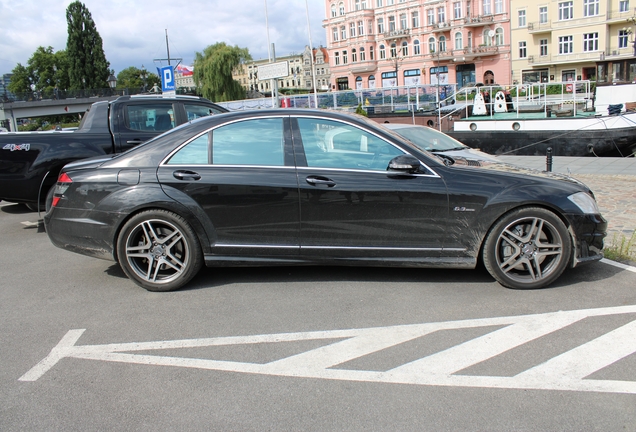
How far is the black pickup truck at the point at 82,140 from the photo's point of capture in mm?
7441

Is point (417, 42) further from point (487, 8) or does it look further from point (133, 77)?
point (133, 77)

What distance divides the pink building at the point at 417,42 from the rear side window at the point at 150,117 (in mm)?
59516

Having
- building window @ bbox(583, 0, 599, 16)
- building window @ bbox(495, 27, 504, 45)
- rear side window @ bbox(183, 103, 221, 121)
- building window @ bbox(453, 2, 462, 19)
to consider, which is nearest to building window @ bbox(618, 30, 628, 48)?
building window @ bbox(583, 0, 599, 16)

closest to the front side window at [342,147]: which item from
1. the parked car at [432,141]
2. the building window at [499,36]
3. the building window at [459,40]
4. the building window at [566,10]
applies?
the parked car at [432,141]

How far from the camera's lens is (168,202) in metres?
4.78

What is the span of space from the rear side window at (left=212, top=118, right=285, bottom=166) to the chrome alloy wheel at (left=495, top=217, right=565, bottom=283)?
212 centimetres

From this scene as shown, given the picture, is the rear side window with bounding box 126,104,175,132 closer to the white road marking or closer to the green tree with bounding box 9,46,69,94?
the white road marking

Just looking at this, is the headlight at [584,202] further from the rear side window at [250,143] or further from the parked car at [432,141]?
the parked car at [432,141]

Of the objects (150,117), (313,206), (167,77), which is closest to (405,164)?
(313,206)

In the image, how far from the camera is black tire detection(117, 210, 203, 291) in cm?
481

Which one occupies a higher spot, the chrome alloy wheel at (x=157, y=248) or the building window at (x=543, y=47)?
the building window at (x=543, y=47)

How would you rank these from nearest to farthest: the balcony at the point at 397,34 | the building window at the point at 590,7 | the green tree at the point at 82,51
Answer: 1. the building window at the point at 590,7
2. the balcony at the point at 397,34
3. the green tree at the point at 82,51

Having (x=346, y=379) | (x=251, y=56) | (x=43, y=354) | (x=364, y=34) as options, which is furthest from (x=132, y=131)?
(x=364, y=34)

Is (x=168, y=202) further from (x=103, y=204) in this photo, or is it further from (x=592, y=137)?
(x=592, y=137)
